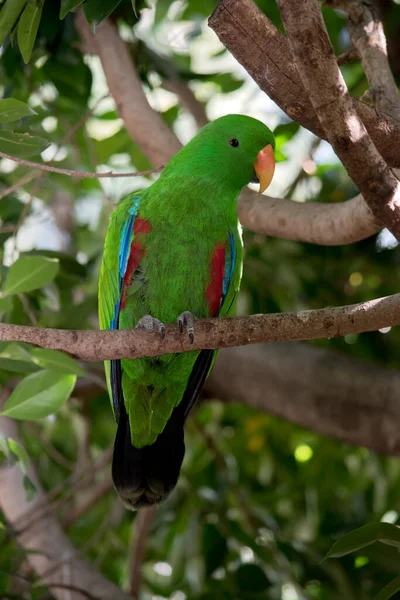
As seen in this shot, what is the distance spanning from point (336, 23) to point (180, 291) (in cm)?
151

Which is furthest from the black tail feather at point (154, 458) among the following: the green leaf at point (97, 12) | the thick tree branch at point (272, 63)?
the green leaf at point (97, 12)

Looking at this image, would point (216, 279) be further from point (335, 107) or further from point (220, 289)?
point (335, 107)

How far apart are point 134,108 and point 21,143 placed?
2.01ft

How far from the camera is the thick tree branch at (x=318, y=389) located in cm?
279

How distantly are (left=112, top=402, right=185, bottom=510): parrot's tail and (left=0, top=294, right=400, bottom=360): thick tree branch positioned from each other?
22.8 inches

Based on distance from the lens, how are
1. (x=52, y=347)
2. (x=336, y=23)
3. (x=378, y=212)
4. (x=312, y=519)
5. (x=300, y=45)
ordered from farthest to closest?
1. (x=312, y=519)
2. (x=336, y=23)
3. (x=52, y=347)
4. (x=378, y=212)
5. (x=300, y=45)

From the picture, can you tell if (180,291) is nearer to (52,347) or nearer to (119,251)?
(119,251)

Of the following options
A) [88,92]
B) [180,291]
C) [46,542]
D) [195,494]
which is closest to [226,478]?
[195,494]

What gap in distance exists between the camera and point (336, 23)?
116 inches

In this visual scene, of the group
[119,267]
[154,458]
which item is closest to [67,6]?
[119,267]

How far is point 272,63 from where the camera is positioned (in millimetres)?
1581

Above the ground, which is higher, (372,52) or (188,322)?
(372,52)

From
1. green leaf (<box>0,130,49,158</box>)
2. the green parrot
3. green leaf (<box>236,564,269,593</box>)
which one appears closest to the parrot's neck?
the green parrot

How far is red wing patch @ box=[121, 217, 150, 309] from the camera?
2156 mm
